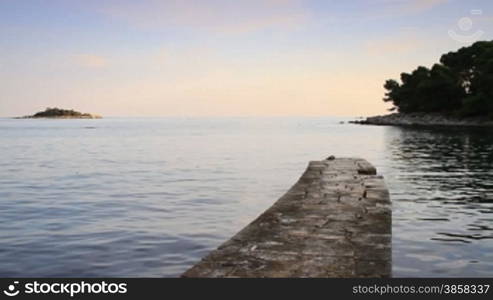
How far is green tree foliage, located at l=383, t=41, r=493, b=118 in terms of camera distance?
8235cm

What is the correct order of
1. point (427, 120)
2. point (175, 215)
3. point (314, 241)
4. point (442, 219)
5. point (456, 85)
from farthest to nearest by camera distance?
point (427, 120), point (456, 85), point (175, 215), point (442, 219), point (314, 241)

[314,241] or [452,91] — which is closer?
[314,241]

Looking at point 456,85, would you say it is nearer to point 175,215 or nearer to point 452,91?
point 452,91

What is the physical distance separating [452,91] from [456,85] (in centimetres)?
131

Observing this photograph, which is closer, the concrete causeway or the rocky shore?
the concrete causeway

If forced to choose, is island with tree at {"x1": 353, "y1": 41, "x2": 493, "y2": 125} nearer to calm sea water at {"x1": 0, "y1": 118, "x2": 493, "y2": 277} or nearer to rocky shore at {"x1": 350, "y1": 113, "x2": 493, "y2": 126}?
rocky shore at {"x1": 350, "y1": 113, "x2": 493, "y2": 126}

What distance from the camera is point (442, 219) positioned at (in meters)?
14.2

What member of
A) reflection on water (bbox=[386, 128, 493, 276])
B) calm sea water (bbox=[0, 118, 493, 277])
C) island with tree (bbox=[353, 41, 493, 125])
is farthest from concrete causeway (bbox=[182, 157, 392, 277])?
island with tree (bbox=[353, 41, 493, 125])

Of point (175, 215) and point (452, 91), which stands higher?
point (452, 91)

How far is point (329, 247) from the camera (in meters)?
8.71

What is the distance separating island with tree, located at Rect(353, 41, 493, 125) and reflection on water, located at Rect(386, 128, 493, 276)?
5948 centimetres

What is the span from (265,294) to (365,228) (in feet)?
14.2

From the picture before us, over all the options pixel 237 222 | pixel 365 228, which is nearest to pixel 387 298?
pixel 365 228

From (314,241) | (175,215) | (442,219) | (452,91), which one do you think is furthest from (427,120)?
(314,241)
